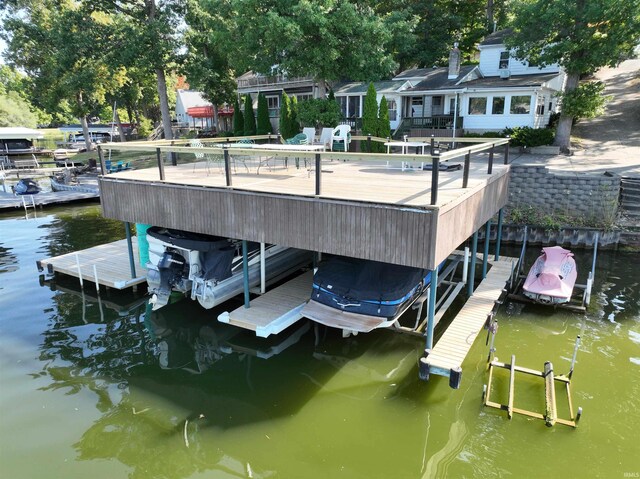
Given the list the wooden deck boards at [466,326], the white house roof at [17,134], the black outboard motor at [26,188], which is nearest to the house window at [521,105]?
the wooden deck boards at [466,326]

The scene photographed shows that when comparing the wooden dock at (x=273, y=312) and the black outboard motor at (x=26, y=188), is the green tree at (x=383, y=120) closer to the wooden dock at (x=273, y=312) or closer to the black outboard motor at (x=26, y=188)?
the wooden dock at (x=273, y=312)

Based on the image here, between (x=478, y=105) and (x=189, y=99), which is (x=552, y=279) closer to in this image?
(x=478, y=105)

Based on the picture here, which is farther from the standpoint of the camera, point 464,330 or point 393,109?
point 393,109

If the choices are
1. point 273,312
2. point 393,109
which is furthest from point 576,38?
point 273,312

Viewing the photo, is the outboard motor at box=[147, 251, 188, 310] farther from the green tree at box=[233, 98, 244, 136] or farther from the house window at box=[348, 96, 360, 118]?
the green tree at box=[233, 98, 244, 136]

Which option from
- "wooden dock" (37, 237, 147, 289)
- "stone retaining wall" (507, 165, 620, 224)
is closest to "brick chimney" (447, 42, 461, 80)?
"stone retaining wall" (507, 165, 620, 224)

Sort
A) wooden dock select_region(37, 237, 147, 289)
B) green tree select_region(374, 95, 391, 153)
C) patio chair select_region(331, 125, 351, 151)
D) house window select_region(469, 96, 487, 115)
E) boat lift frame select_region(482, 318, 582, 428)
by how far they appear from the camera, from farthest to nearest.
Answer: house window select_region(469, 96, 487, 115) → green tree select_region(374, 95, 391, 153) → patio chair select_region(331, 125, 351, 151) → wooden dock select_region(37, 237, 147, 289) → boat lift frame select_region(482, 318, 582, 428)

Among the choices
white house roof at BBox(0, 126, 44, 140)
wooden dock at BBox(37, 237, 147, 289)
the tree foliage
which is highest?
the tree foliage
